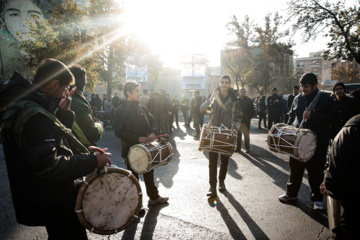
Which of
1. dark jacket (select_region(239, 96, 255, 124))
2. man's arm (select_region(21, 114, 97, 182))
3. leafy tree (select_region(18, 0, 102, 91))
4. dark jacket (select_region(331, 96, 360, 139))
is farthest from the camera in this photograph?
leafy tree (select_region(18, 0, 102, 91))

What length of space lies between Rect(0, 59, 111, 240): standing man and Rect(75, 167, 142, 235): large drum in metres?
0.09

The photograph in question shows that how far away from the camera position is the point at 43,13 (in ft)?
88.6

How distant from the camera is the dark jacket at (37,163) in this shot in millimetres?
1652

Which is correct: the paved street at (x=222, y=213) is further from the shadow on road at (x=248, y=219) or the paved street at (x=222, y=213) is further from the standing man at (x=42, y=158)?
the standing man at (x=42, y=158)

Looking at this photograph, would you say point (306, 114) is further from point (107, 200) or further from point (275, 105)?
point (275, 105)

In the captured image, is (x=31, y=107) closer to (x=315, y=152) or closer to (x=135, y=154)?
(x=135, y=154)

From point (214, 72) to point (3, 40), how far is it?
4748 centimetres

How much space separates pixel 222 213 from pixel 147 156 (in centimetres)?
→ 152

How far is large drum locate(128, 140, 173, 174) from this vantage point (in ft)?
11.3

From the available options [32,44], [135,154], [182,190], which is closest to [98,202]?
[135,154]

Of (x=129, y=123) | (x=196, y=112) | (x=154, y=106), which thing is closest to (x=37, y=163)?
(x=129, y=123)

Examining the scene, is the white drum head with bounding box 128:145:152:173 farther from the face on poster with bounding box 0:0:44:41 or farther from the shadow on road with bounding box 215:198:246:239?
the face on poster with bounding box 0:0:44:41

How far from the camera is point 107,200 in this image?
2.05 m

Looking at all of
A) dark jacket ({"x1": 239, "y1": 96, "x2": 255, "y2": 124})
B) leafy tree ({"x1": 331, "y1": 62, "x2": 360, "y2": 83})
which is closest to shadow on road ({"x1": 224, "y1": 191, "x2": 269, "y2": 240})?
dark jacket ({"x1": 239, "y1": 96, "x2": 255, "y2": 124})
